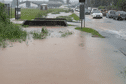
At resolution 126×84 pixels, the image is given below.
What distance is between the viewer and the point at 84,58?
8.59m

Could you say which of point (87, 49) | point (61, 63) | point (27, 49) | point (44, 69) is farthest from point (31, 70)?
point (87, 49)

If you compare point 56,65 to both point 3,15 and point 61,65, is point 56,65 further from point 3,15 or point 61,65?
point 3,15

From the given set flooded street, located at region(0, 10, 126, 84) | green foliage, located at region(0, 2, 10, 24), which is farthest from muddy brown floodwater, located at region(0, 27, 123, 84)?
green foliage, located at region(0, 2, 10, 24)

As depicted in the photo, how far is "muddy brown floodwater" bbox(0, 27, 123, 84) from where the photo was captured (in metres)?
6.03

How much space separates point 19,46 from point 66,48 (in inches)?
94.5

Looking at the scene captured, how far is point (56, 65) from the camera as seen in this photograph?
24.5ft

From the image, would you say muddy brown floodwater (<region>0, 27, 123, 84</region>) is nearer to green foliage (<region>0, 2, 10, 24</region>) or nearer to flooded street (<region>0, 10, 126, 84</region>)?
flooded street (<region>0, 10, 126, 84</region>)

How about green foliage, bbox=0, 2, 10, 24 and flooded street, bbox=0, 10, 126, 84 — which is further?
green foliage, bbox=0, 2, 10, 24

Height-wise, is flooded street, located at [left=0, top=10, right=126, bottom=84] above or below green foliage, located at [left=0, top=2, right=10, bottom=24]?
below

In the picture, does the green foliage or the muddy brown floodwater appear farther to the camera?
the green foliage

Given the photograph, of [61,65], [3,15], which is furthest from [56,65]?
[3,15]

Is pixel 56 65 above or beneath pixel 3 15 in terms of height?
beneath

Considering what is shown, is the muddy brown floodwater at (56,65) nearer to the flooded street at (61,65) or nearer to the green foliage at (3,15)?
the flooded street at (61,65)

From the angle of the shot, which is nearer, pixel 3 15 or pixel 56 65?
pixel 56 65
